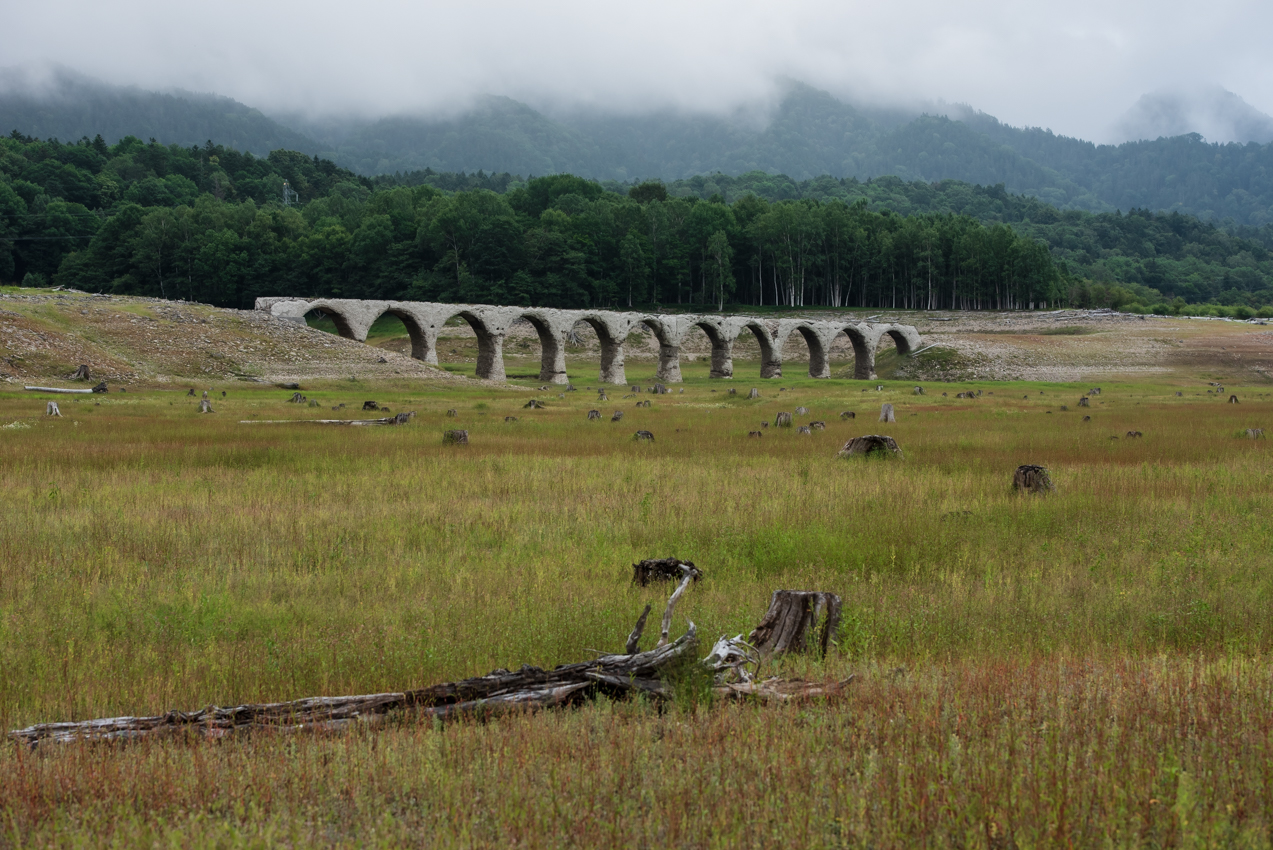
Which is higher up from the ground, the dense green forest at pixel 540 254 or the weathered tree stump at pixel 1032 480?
the dense green forest at pixel 540 254

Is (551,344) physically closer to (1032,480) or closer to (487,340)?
(487,340)

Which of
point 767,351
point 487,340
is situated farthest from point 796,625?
point 767,351

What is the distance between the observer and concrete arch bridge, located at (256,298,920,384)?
187ft

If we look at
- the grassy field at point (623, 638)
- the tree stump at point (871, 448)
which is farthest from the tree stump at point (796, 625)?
the tree stump at point (871, 448)

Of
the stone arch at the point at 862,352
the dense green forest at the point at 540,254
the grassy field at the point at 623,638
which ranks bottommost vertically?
the grassy field at the point at 623,638

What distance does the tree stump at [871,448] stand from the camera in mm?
16484

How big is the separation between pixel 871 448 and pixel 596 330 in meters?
52.0

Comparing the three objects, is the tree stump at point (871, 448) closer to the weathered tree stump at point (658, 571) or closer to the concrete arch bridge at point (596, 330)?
the weathered tree stump at point (658, 571)

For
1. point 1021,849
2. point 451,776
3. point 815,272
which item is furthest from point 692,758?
point 815,272

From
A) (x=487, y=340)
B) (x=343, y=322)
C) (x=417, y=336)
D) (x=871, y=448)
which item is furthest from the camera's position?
(x=487, y=340)

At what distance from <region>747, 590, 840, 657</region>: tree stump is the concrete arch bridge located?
5215 cm

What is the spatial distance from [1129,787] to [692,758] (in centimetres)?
170

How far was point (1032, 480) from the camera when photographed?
12414mm

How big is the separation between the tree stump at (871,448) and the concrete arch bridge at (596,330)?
43.1 meters
